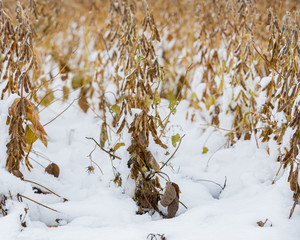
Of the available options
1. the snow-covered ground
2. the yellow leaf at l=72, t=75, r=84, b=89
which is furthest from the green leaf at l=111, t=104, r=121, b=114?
the yellow leaf at l=72, t=75, r=84, b=89

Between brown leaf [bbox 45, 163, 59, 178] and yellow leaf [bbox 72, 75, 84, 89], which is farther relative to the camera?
yellow leaf [bbox 72, 75, 84, 89]

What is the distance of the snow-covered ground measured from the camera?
114 cm

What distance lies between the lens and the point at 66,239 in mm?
1108

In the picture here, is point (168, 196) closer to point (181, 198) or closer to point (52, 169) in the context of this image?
point (181, 198)

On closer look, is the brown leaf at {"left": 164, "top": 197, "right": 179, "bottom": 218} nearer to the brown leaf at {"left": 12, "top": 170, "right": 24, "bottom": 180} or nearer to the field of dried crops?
the field of dried crops

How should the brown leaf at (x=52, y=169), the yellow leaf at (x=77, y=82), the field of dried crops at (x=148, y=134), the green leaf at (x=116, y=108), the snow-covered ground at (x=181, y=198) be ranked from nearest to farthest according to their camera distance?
the snow-covered ground at (x=181, y=198) → the field of dried crops at (x=148, y=134) → the green leaf at (x=116, y=108) → the brown leaf at (x=52, y=169) → the yellow leaf at (x=77, y=82)

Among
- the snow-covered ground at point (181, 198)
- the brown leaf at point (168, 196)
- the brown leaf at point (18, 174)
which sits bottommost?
the snow-covered ground at point (181, 198)

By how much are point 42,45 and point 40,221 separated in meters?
1.69

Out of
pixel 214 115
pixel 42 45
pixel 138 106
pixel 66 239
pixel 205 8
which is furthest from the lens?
pixel 42 45

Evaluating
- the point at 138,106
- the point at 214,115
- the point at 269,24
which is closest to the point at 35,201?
the point at 138,106

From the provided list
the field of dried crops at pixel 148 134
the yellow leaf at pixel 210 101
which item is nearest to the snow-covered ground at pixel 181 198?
the field of dried crops at pixel 148 134

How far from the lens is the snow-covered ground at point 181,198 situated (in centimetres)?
114

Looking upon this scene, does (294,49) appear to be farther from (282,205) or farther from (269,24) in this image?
(282,205)

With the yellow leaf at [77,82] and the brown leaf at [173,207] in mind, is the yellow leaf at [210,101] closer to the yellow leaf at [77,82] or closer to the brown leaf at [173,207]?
the brown leaf at [173,207]
